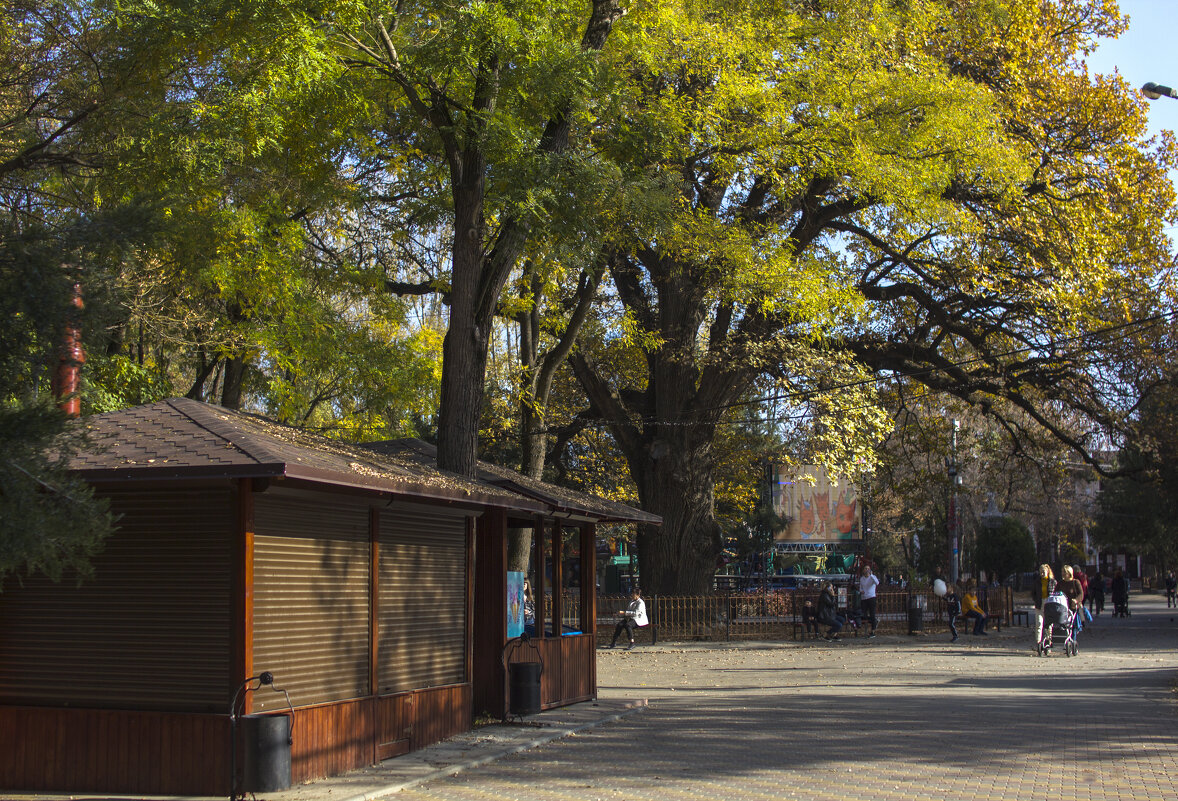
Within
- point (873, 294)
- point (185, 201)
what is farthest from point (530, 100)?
point (873, 294)

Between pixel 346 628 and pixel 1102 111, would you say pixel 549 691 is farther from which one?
pixel 1102 111

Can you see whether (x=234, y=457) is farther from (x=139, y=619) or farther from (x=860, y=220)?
(x=860, y=220)

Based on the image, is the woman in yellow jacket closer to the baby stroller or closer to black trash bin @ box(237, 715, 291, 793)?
the baby stroller

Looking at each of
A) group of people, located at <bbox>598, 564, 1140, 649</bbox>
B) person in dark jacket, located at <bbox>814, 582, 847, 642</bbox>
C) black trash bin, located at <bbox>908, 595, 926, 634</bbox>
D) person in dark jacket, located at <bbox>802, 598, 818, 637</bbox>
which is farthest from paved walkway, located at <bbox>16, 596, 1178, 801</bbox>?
black trash bin, located at <bbox>908, 595, 926, 634</bbox>

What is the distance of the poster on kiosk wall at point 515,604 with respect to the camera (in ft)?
46.0

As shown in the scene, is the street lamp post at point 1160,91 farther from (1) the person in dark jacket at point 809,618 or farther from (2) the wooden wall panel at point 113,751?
(1) the person in dark jacket at point 809,618

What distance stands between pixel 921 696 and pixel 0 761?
12.0 m

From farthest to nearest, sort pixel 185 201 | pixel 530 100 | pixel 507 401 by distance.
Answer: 1. pixel 507 401
2. pixel 185 201
3. pixel 530 100

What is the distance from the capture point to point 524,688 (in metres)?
13.4

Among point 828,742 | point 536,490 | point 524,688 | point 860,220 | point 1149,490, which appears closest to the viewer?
point 828,742

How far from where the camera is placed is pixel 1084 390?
24.3 metres

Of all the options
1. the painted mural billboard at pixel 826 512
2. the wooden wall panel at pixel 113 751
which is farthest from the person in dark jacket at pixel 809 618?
the wooden wall panel at pixel 113 751

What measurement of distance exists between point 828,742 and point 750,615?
17849mm

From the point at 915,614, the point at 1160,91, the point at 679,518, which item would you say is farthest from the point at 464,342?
the point at 915,614
